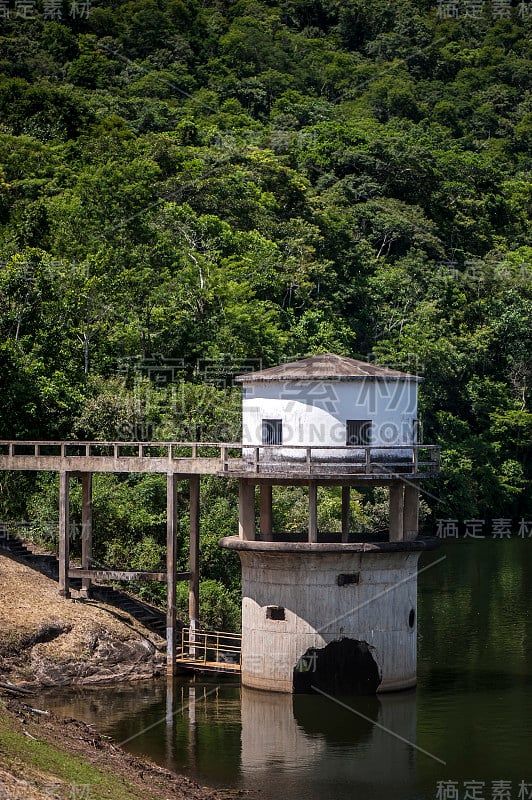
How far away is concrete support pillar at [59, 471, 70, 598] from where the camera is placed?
171 feet

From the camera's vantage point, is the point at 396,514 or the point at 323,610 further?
the point at 396,514

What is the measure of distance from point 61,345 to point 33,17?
97323 mm

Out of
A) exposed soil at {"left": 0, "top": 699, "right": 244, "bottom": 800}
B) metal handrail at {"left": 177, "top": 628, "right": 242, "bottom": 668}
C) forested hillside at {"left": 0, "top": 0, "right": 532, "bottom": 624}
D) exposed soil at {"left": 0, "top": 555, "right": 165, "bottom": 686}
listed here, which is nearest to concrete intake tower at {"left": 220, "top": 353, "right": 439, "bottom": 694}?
metal handrail at {"left": 177, "top": 628, "right": 242, "bottom": 668}

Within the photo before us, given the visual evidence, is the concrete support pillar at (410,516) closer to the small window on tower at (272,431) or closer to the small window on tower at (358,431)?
the small window on tower at (358,431)

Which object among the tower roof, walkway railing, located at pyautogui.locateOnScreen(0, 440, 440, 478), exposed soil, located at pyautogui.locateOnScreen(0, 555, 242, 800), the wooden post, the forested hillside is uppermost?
the forested hillside

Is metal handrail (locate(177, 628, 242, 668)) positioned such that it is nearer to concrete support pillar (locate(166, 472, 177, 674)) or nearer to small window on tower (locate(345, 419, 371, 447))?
concrete support pillar (locate(166, 472, 177, 674))

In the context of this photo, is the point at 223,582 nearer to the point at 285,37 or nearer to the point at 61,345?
the point at 61,345

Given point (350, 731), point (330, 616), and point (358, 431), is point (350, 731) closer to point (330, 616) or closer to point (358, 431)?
point (330, 616)

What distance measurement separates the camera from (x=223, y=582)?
2302 inches

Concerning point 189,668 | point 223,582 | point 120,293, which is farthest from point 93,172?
point 189,668

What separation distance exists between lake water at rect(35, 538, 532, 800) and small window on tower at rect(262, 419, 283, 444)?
329 inches

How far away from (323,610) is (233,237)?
50510 millimetres

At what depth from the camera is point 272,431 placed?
48.0 metres

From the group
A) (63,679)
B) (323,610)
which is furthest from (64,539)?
(323,610)
